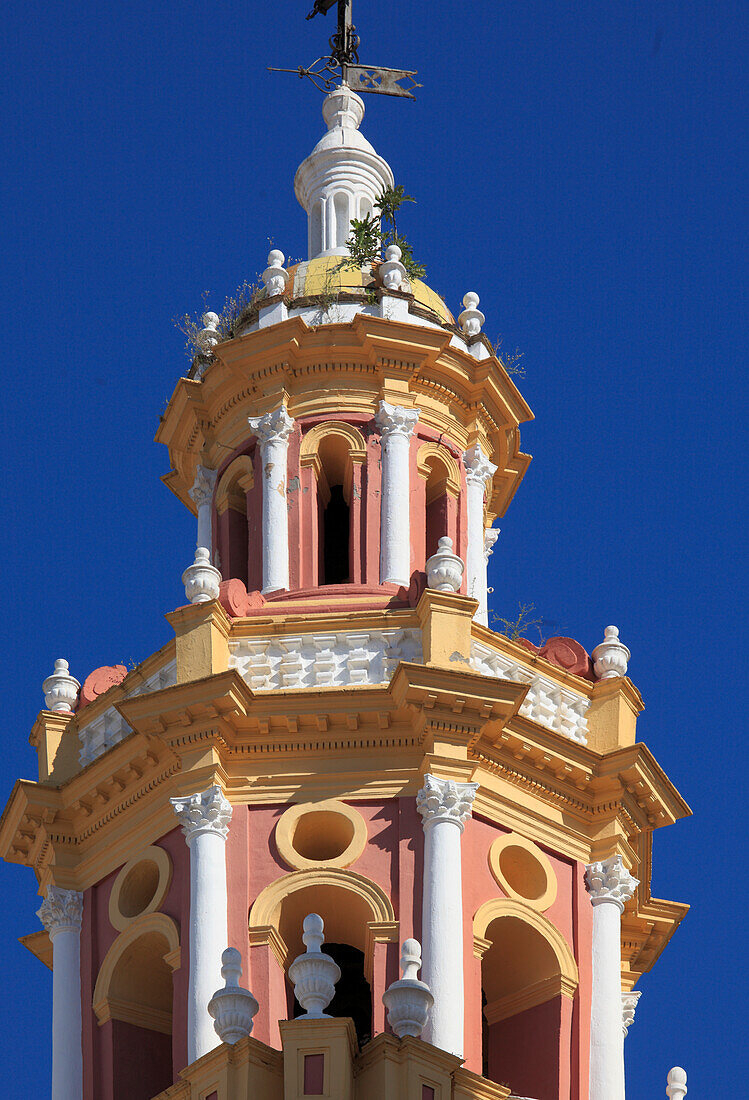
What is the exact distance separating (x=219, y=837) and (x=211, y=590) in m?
2.69

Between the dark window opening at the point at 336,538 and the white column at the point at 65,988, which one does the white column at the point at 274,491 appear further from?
the white column at the point at 65,988

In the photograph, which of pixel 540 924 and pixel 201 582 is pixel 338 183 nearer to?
pixel 201 582

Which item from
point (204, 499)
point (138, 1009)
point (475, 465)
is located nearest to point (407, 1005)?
point (138, 1009)

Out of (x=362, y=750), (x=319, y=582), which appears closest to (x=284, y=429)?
(x=319, y=582)

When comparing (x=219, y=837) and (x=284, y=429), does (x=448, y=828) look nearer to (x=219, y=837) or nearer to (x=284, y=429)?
(x=219, y=837)

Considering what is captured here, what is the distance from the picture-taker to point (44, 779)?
3653 centimetres

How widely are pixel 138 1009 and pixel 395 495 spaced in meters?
6.24

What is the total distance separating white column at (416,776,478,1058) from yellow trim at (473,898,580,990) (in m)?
0.64

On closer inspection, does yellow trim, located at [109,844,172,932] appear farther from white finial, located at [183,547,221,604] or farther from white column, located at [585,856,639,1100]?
white column, located at [585,856,639,1100]

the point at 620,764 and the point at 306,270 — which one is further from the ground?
the point at 306,270

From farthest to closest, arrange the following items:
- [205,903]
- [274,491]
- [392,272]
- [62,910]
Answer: [392,272], [274,491], [62,910], [205,903]

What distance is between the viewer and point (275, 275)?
39188 millimetres

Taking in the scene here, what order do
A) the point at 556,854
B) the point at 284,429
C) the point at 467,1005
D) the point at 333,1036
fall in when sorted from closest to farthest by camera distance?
the point at 333,1036 → the point at 467,1005 → the point at 556,854 → the point at 284,429

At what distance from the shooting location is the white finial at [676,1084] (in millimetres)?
34831
